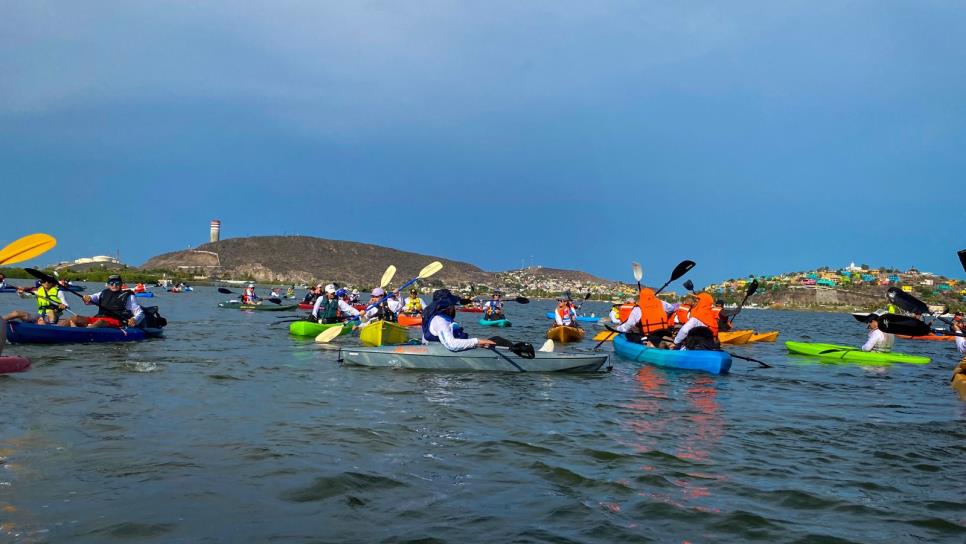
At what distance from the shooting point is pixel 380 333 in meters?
17.4

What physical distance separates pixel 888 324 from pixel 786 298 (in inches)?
4927

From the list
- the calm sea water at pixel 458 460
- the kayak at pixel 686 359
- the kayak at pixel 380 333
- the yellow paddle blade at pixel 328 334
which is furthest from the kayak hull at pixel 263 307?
the kayak at pixel 686 359

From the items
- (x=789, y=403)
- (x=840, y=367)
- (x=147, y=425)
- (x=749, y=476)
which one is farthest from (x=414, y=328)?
(x=749, y=476)

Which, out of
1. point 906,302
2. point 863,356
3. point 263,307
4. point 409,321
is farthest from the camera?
point 263,307

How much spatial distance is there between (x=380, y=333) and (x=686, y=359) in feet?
24.2

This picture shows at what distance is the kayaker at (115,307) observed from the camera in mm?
16906

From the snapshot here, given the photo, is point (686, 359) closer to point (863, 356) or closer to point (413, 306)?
point (863, 356)

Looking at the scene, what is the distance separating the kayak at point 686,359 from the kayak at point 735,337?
900 centimetres

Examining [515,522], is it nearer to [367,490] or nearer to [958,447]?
[367,490]

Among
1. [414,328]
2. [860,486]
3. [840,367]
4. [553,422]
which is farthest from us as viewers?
[414,328]

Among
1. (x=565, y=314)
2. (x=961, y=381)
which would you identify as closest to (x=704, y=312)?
(x=961, y=381)

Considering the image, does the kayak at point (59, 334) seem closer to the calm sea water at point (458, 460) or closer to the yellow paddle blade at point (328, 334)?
the calm sea water at point (458, 460)

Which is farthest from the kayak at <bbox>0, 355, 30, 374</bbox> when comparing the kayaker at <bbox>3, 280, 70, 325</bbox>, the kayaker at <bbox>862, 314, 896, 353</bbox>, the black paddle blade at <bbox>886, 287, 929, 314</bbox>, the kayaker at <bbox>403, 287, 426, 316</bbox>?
the kayaker at <bbox>862, 314, 896, 353</bbox>

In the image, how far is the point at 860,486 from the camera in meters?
6.29
